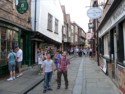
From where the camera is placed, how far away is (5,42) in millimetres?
14156

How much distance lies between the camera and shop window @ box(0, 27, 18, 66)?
13.6 metres

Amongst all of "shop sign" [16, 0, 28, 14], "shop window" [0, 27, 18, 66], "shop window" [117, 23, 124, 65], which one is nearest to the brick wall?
"shop sign" [16, 0, 28, 14]

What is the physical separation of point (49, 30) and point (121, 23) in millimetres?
16208

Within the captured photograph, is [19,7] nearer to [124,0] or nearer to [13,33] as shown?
[13,33]

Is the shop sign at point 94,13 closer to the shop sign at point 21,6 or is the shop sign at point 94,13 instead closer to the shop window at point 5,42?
the shop sign at point 21,6

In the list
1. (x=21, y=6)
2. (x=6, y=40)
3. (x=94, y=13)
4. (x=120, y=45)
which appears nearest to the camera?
(x=120, y=45)

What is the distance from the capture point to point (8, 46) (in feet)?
48.0

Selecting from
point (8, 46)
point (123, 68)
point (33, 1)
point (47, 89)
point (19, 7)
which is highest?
point (33, 1)

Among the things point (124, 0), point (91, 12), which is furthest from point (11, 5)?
point (124, 0)

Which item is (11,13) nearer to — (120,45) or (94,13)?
(94,13)

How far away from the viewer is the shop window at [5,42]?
13562 millimetres

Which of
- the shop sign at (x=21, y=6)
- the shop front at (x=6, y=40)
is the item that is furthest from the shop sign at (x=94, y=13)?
the shop front at (x=6, y=40)

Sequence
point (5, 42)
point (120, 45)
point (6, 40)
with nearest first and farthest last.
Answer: point (120, 45) → point (5, 42) → point (6, 40)

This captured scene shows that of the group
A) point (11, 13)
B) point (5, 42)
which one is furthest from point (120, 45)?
point (11, 13)
